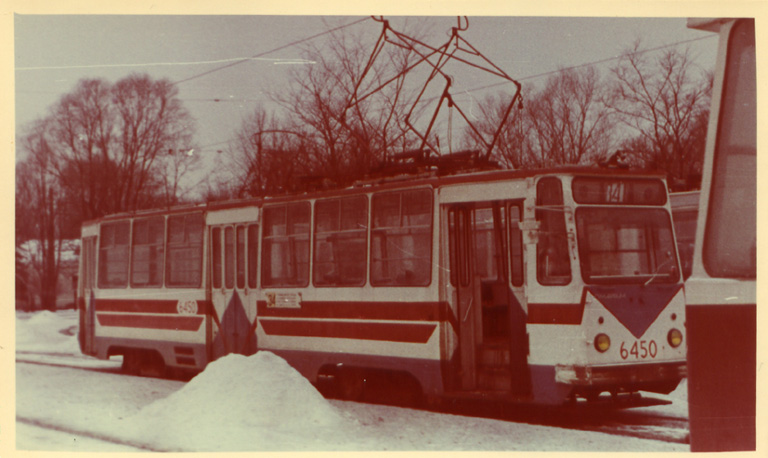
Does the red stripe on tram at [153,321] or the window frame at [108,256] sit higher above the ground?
the window frame at [108,256]

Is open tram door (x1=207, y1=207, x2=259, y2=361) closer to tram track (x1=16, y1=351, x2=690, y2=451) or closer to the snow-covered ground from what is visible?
the snow-covered ground

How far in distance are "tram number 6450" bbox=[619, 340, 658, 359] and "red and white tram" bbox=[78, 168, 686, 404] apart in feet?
0.05

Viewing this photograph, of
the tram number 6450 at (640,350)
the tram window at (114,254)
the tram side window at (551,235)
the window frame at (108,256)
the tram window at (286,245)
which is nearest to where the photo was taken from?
the tram number 6450 at (640,350)

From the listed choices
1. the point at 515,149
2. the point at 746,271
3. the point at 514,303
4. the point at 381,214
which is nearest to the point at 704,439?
the point at 746,271

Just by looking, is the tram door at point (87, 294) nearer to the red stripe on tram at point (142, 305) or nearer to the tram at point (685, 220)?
the red stripe on tram at point (142, 305)

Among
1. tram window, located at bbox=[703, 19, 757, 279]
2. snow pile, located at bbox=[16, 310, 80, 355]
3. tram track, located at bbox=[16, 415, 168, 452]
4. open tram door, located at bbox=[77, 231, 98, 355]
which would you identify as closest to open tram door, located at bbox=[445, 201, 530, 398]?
tram track, located at bbox=[16, 415, 168, 452]

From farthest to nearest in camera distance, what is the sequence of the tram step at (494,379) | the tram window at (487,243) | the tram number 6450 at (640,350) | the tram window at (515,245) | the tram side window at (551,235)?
the tram window at (487,243) → the tram window at (515,245) → the tram step at (494,379) → the tram side window at (551,235) → the tram number 6450 at (640,350)

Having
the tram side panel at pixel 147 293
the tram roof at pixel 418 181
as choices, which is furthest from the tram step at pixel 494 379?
the tram side panel at pixel 147 293

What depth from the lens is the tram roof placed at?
35.2 feet

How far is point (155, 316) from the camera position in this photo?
15.7 metres

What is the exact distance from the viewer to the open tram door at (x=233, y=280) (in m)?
14.1

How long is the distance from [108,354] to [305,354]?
5.30 metres

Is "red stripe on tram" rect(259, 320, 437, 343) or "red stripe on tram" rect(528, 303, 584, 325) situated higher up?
"red stripe on tram" rect(528, 303, 584, 325)

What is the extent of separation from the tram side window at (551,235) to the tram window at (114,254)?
27.0 ft
